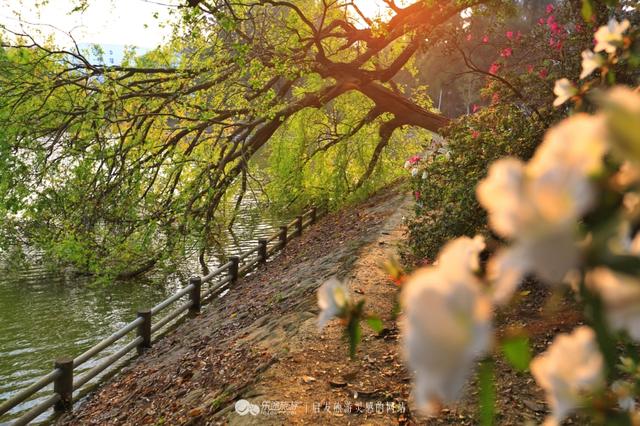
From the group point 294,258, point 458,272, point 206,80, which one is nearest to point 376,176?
point 294,258

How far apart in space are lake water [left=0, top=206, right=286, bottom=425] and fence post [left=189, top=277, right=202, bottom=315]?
1.42 metres

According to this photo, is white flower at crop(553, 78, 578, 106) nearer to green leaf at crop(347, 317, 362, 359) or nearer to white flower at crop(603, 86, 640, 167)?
green leaf at crop(347, 317, 362, 359)

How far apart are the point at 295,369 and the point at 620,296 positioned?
4114 mm

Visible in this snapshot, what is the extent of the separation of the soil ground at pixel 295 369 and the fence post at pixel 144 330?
0.73 ft

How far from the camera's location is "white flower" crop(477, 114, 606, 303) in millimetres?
451

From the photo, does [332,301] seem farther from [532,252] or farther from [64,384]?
[64,384]

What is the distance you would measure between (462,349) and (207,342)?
659 centimetres

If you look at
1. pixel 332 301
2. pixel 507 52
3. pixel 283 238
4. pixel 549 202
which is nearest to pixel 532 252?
pixel 549 202

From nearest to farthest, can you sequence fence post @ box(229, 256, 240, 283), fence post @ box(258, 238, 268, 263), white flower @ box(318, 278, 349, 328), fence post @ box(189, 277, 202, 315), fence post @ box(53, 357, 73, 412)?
white flower @ box(318, 278, 349, 328) < fence post @ box(53, 357, 73, 412) < fence post @ box(189, 277, 202, 315) < fence post @ box(229, 256, 240, 283) < fence post @ box(258, 238, 268, 263)

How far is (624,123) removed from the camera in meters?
0.44

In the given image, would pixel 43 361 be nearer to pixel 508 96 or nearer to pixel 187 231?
pixel 187 231

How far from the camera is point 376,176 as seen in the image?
14.2m

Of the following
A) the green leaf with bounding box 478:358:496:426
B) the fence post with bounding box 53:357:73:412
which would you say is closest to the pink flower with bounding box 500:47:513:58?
the green leaf with bounding box 478:358:496:426

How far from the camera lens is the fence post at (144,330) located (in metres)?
7.90
